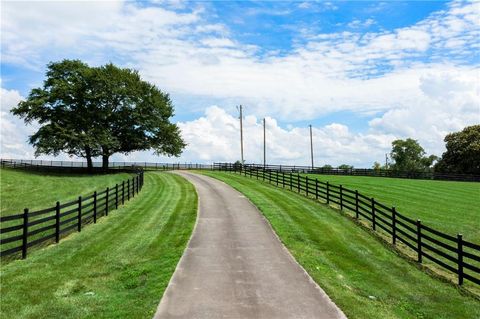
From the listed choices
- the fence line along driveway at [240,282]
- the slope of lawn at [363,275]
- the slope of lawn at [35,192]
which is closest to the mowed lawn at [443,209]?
the slope of lawn at [363,275]

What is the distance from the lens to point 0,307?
368 inches

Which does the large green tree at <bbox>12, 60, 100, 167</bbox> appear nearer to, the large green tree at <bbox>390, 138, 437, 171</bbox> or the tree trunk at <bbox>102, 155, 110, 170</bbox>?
the tree trunk at <bbox>102, 155, 110, 170</bbox>

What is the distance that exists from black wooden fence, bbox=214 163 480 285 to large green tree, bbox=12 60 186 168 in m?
20.7

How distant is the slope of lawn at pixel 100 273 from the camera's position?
930 cm

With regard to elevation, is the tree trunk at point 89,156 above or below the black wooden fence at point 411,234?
above

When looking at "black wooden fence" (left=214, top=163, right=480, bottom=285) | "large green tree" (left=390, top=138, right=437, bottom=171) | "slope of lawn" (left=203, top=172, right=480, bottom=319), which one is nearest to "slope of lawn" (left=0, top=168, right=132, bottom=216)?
"black wooden fence" (left=214, top=163, right=480, bottom=285)

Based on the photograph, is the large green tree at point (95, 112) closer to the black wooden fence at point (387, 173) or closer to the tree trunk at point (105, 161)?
the tree trunk at point (105, 161)

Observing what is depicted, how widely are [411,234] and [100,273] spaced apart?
14.6m

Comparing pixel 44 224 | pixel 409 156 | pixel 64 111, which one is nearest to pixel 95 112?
pixel 64 111

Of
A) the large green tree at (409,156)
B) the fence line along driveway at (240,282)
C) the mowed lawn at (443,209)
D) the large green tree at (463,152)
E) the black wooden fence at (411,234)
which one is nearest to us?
the fence line along driveway at (240,282)

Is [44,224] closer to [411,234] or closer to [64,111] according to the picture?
[411,234]

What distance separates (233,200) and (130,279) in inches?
663

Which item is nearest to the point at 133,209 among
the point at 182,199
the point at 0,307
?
the point at 182,199

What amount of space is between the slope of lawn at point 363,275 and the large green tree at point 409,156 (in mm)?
94975
